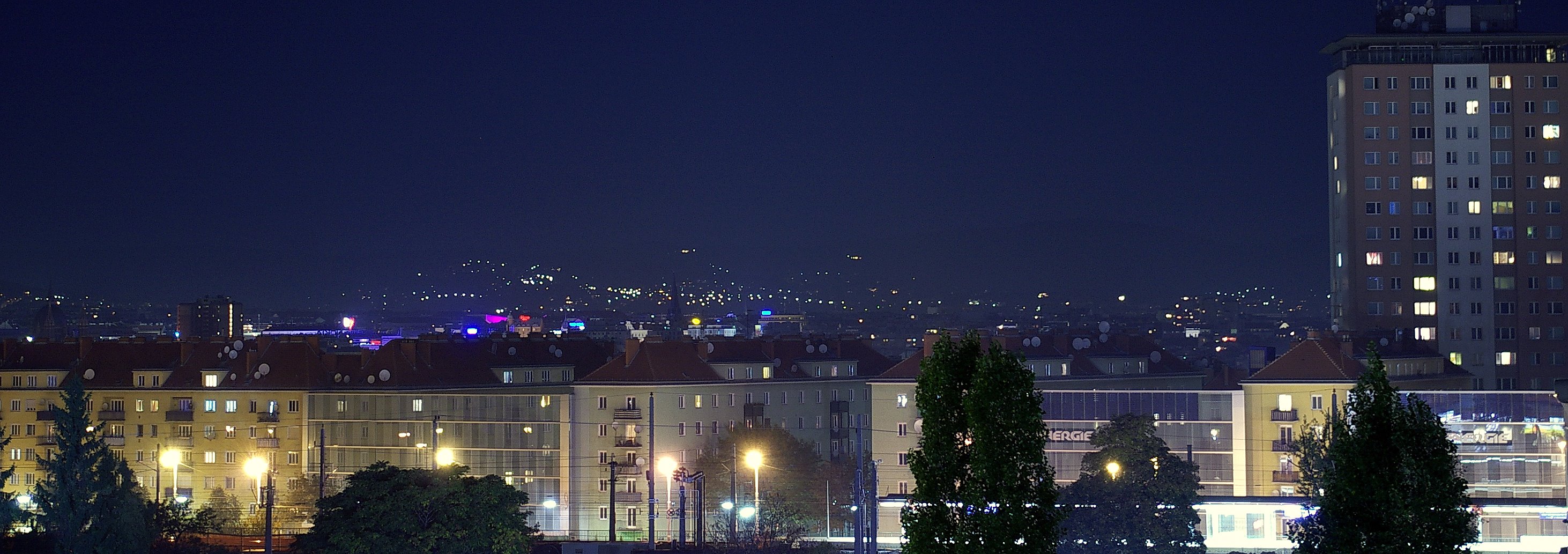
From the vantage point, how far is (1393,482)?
75.7ft

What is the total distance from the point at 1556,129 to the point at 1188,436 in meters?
39.2

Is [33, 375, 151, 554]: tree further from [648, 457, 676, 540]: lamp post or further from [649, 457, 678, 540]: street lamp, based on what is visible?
[648, 457, 676, 540]: lamp post

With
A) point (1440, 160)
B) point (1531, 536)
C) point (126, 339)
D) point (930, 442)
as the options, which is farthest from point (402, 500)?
point (1440, 160)

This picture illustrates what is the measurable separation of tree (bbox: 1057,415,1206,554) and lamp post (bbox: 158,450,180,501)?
4547 centimetres

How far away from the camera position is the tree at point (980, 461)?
23.6 metres

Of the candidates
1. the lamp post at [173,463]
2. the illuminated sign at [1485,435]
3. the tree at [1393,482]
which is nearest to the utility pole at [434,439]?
the lamp post at [173,463]

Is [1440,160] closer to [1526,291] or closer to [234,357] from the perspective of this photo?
[1526,291]

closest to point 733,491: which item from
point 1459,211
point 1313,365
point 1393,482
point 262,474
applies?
point 1313,365

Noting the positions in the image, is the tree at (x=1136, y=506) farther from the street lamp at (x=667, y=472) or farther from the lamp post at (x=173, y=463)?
the lamp post at (x=173, y=463)

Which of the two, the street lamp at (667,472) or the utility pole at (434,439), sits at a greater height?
the utility pole at (434,439)

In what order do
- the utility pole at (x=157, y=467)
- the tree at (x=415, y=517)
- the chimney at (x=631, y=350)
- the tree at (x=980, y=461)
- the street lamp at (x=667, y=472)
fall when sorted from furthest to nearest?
the utility pole at (x=157, y=467) < the chimney at (x=631, y=350) < the street lamp at (x=667, y=472) < the tree at (x=415, y=517) < the tree at (x=980, y=461)

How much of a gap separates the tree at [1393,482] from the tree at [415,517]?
86.3 feet

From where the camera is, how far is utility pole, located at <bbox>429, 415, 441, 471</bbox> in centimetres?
8300

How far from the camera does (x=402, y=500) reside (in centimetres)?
4459
